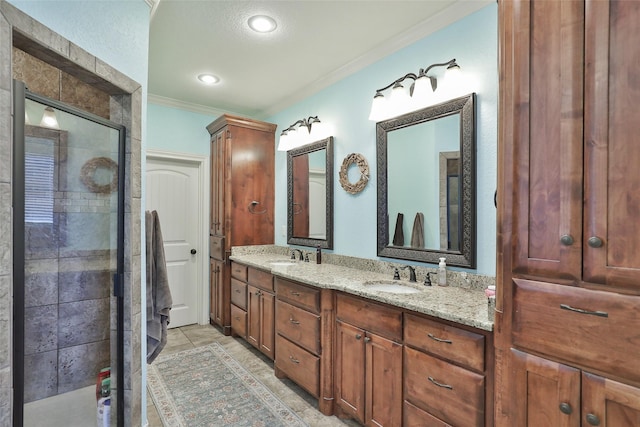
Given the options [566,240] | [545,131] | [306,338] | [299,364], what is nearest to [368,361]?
[306,338]

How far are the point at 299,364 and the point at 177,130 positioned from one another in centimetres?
307

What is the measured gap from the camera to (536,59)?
117 cm

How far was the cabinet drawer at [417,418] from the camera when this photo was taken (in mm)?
1536

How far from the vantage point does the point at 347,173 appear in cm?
288

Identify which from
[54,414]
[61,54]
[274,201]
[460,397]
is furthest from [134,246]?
[274,201]

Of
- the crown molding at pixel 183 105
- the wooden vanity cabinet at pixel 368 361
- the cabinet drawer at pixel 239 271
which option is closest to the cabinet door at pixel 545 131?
the wooden vanity cabinet at pixel 368 361

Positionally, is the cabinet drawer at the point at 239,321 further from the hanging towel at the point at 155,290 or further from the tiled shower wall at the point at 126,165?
the tiled shower wall at the point at 126,165

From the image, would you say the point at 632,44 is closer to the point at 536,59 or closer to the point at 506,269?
the point at 536,59

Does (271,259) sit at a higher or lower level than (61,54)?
lower

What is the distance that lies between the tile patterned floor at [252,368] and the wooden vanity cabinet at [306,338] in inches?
3.2

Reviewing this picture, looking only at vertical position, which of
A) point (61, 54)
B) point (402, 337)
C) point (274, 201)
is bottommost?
point (402, 337)

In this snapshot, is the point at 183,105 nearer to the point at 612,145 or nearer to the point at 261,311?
the point at 261,311

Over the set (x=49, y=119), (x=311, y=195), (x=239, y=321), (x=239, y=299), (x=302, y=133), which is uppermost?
(x=302, y=133)

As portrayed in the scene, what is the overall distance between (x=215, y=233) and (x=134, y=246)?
2103 mm
